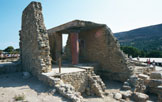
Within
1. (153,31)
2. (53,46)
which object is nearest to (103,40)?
(53,46)

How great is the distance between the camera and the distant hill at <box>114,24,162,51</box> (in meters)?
35.3

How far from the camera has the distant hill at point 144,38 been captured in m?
35.3

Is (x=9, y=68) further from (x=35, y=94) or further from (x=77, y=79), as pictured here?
(x=77, y=79)

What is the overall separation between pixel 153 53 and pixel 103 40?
20293mm

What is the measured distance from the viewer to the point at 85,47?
13.3m

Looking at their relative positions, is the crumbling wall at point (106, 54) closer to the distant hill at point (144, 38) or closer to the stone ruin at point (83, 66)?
the stone ruin at point (83, 66)

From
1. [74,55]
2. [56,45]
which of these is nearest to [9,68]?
[56,45]

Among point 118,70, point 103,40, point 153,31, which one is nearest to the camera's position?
point 118,70

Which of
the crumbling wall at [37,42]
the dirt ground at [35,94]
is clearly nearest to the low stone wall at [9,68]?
the crumbling wall at [37,42]

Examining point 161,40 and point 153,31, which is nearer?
point 161,40

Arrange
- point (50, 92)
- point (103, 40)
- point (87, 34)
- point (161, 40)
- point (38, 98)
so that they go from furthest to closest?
point (161, 40) < point (87, 34) < point (103, 40) < point (50, 92) < point (38, 98)

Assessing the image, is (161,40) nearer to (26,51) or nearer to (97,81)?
(97,81)

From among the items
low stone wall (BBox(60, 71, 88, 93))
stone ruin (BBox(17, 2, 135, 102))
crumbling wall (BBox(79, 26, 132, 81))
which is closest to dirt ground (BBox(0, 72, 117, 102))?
stone ruin (BBox(17, 2, 135, 102))

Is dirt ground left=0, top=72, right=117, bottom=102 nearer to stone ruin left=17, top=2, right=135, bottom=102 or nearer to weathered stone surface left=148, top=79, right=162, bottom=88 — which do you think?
stone ruin left=17, top=2, right=135, bottom=102
